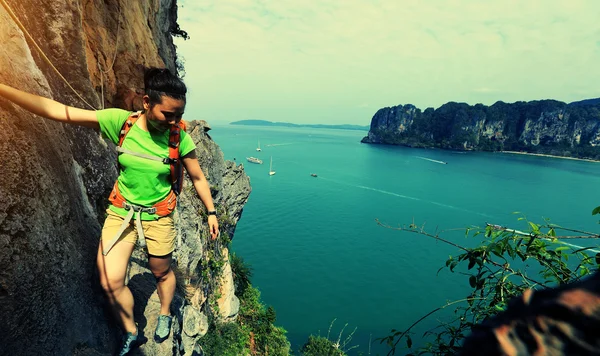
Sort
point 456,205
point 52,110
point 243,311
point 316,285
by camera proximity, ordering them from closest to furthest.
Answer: point 52,110, point 243,311, point 316,285, point 456,205

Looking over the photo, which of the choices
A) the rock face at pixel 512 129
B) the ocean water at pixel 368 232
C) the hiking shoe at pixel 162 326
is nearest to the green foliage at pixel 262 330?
the ocean water at pixel 368 232

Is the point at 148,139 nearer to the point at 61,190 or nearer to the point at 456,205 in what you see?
the point at 61,190

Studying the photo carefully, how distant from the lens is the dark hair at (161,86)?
2.97 meters

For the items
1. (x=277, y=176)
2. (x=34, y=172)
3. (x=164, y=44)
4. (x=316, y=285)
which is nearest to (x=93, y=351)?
(x=34, y=172)

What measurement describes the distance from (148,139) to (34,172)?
3.39 feet

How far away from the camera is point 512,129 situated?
175125mm

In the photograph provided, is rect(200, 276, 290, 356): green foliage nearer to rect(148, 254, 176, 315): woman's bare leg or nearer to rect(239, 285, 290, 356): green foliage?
rect(239, 285, 290, 356): green foliage

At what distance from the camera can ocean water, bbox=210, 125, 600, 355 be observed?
34.0 m

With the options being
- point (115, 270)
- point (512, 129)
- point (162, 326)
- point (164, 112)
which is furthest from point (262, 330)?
point (512, 129)

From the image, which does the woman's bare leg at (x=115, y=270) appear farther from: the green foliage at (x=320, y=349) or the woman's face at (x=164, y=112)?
the green foliage at (x=320, y=349)

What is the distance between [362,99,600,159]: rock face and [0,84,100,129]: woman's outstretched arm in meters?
194

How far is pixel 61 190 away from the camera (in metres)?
3.26

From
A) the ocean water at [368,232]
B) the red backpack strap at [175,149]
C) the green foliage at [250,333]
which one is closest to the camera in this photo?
the red backpack strap at [175,149]

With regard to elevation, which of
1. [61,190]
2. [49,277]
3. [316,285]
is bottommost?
[316,285]
